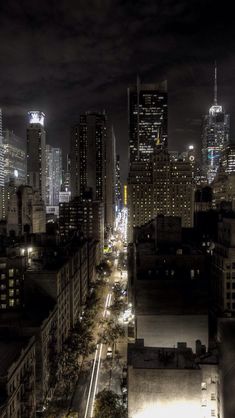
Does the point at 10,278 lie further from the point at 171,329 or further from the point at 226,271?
the point at 226,271

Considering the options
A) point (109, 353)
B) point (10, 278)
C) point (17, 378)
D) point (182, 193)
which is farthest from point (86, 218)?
point (17, 378)

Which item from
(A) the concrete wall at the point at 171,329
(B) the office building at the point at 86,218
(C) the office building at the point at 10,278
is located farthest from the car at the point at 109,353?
(B) the office building at the point at 86,218

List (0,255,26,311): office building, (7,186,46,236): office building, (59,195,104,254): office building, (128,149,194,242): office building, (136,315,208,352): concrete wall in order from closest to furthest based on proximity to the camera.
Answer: (136,315,208,352): concrete wall, (0,255,26,311): office building, (128,149,194,242): office building, (7,186,46,236): office building, (59,195,104,254): office building

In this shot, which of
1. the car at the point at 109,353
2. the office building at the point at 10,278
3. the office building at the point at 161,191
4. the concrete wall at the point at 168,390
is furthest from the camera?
the office building at the point at 161,191

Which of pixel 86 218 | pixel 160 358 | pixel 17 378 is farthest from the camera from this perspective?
pixel 86 218

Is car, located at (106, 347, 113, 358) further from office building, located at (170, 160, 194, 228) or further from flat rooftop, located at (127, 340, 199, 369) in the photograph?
office building, located at (170, 160, 194, 228)

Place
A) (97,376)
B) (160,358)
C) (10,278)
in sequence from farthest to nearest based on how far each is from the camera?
(10,278), (97,376), (160,358)

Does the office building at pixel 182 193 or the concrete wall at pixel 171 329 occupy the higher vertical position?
the office building at pixel 182 193

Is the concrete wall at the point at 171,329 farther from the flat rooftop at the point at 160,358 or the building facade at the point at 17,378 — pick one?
the flat rooftop at the point at 160,358

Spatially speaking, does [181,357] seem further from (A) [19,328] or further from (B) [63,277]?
(B) [63,277]

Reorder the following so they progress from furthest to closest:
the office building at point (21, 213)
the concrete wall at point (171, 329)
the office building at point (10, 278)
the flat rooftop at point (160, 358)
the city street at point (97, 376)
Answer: the office building at point (21, 213) → the office building at point (10, 278) → the concrete wall at point (171, 329) → the city street at point (97, 376) → the flat rooftop at point (160, 358)

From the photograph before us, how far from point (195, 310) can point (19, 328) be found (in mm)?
27411

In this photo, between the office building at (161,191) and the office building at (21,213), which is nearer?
the office building at (161,191)

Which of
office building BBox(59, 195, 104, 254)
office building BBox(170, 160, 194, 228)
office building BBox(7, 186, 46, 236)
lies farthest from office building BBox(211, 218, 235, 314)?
office building BBox(7, 186, 46, 236)
